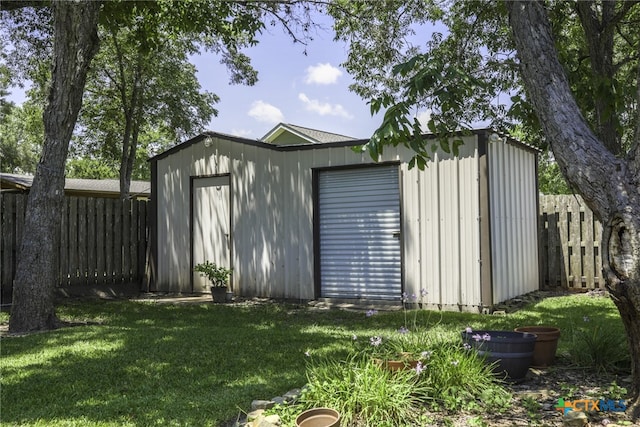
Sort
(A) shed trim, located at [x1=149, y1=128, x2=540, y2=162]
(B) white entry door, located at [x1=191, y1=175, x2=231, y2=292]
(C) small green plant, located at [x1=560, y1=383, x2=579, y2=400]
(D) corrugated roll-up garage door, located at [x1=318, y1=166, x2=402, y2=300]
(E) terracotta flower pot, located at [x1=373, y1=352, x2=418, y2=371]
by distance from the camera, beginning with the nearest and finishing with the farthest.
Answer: (C) small green plant, located at [x1=560, y1=383, x2=579, y2=400] < (E) terracotta flower pot, located at [x1=373, y1=352, x2=418, y2=371] < (A) shed trim, located at [x1=149, y1=128, x2=540, y2=162] < (D) corrugated roll-up garage door, located at [x1=318, y1=166, x2=402, y2=300] < (B) white entry door, located at [x1=191, y1=175, x2=231, y2=292]

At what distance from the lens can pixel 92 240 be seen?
10016 mm

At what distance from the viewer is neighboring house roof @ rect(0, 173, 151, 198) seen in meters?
17.5

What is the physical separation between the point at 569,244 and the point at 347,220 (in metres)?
4.50

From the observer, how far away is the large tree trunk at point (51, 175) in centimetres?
645

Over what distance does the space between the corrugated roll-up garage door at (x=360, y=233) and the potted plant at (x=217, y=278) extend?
1693 millimetres

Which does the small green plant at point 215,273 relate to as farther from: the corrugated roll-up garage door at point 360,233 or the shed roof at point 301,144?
the shed roof at point 301,144

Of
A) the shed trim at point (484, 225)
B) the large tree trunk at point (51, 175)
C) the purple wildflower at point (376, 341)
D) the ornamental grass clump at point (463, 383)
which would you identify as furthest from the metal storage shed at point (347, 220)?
the purple wildflower at point (376, 341)

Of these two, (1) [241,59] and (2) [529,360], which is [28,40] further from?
(2) [529,360]

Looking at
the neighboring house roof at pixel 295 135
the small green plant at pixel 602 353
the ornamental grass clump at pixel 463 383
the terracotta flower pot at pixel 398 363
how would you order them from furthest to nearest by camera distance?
the neighboring house roof at pixel 295 135, the small green plant at pixel 602 353, the terracotta flower pot at pixel 398 363, the ornamental grass clump at pixel 463 383

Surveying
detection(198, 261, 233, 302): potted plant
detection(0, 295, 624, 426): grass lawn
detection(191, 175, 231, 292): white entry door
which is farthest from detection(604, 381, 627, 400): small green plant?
detection(191, 175, 231, 292): white entry door

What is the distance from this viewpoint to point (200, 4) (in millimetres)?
8945

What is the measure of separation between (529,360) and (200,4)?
776 centimetres

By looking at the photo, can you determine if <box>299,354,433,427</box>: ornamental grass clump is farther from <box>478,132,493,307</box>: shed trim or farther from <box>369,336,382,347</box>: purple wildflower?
<box>478,132,493,307</box>: shed trim

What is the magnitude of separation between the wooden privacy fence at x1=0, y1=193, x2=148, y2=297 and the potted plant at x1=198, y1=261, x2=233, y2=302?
214cm
